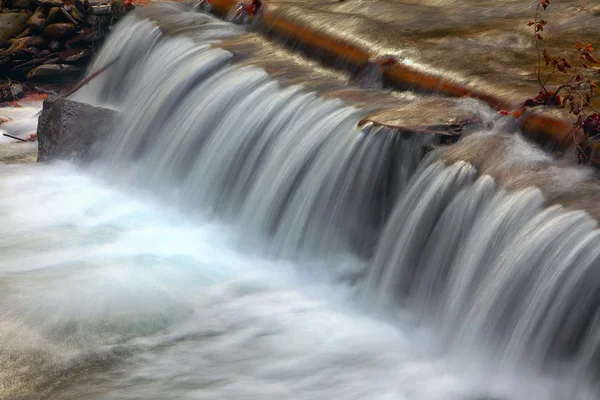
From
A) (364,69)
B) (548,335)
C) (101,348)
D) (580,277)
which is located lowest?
(101,348)

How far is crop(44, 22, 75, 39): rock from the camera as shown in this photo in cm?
1097

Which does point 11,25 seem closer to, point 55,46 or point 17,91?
point 55,46

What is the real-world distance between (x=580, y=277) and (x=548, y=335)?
0.99ft

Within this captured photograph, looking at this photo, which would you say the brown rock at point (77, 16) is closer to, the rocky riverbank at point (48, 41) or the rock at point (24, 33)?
the rocky riverbank at point (48, 41)

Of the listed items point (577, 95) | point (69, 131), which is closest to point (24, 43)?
point (69, 131)

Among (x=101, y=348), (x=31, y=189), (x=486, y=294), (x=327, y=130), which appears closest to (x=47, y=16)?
(x=31, y=189)

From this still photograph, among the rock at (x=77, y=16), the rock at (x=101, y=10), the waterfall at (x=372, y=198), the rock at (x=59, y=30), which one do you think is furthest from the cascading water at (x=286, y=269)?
the rock at (x=77, y=16)

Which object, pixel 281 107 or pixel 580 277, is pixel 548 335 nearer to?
pixel 580 277

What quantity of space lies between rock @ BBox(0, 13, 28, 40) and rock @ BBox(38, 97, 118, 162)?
8.94 feet

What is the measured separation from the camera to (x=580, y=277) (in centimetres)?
461

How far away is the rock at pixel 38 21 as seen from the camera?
11.1m

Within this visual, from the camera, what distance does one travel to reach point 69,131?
868 cm

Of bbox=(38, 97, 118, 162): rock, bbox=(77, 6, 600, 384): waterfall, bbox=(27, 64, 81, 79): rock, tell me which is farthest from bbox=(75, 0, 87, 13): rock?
bbox=(38, 97, 118, 162): rock

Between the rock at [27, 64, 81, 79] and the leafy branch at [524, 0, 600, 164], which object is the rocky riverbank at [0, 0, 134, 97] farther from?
Result: the leafy branch at [524, 0, 600, 164]
